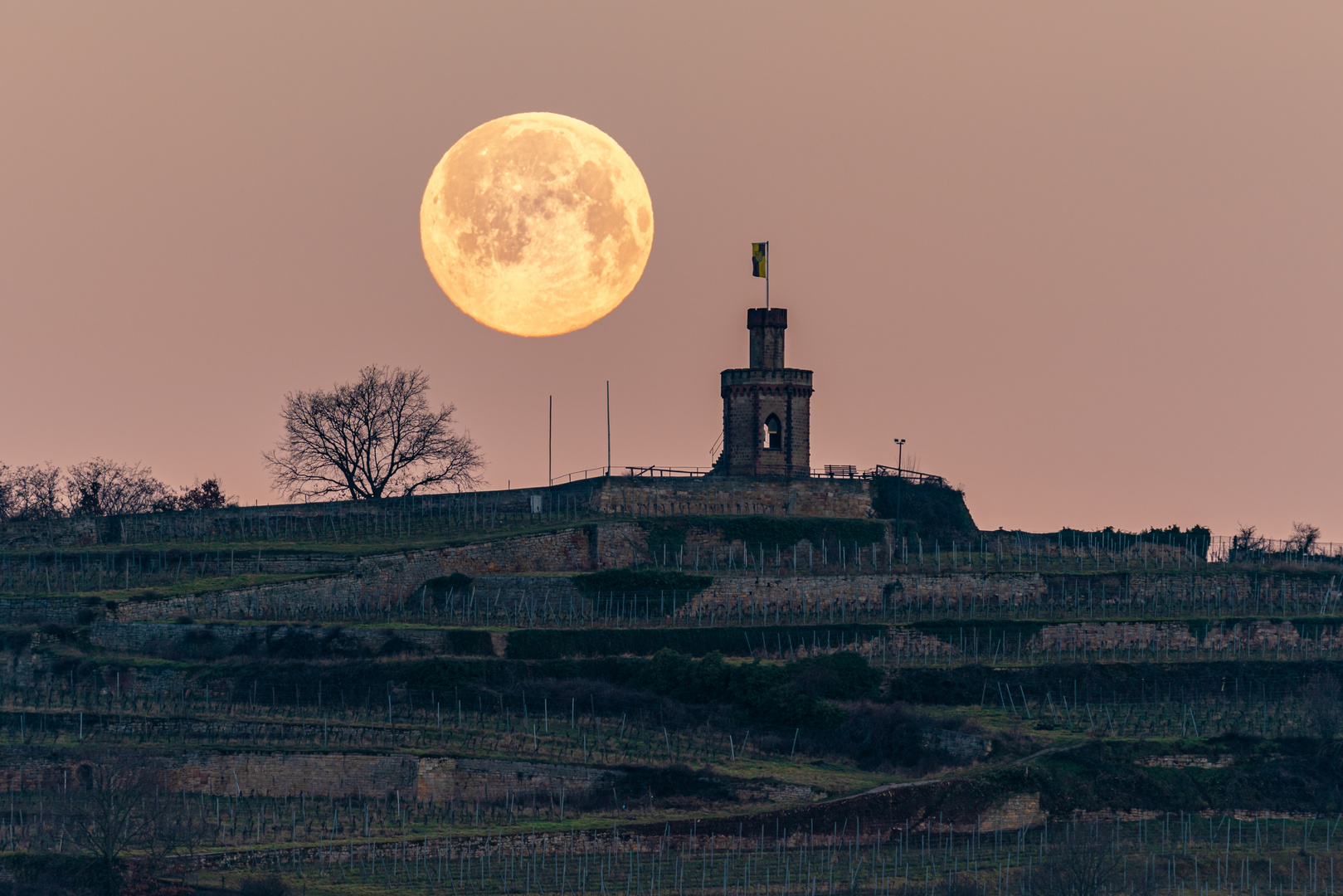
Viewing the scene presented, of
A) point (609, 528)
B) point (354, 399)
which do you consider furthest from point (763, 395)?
point (354, 399)

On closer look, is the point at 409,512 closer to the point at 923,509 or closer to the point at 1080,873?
the point at 923,509

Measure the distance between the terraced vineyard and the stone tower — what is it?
5657mm

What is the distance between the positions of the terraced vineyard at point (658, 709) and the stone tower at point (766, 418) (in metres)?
5.66

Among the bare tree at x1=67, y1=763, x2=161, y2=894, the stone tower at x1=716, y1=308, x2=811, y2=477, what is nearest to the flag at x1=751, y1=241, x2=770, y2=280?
the stone tower at x1=716, y1=308, x2=811, y2=477

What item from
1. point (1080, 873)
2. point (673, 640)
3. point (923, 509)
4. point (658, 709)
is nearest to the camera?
point (1080, 873)

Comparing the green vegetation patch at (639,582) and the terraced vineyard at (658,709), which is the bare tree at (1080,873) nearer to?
the terraced vineyard at (658,709)

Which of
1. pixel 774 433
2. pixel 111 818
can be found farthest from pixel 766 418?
pixel 111 818

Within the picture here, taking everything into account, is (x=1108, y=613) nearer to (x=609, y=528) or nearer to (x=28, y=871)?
(x=609, y=528)

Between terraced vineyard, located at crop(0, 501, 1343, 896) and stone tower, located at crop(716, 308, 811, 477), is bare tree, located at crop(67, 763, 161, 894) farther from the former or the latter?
stone tower, located at crop(716, 308, 811, 477)

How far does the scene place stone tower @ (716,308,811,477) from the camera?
284 feet

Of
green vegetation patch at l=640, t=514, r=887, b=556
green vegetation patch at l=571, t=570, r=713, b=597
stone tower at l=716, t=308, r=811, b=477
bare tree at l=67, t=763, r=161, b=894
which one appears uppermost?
stone tower at l=716, t=308, r=811, b=477

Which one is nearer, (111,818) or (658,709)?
(111,818)

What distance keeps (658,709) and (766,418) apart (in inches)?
1104

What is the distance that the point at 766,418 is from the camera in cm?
8744
